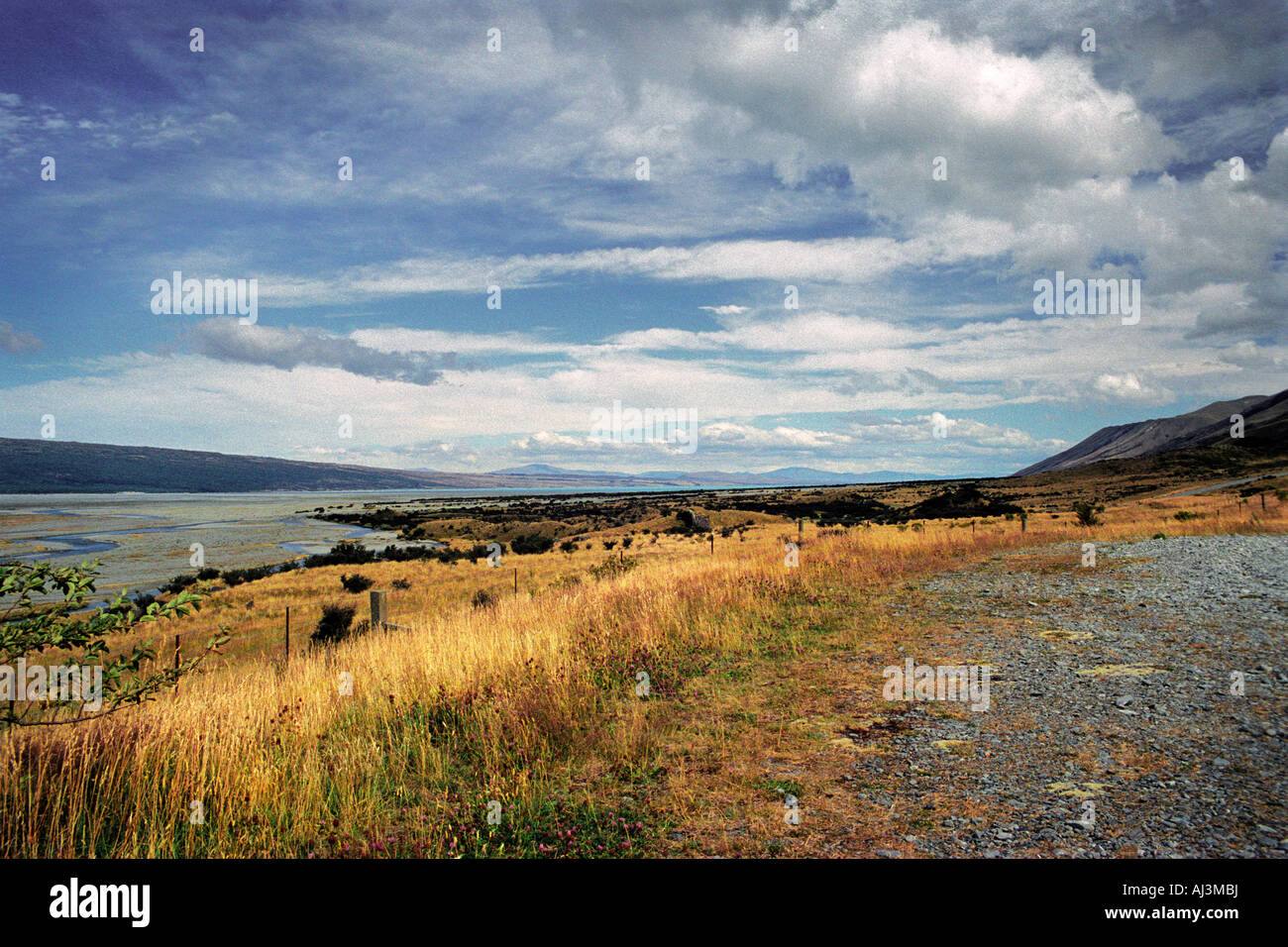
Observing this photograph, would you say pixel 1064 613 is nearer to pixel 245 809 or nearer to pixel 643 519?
pixel 245 809

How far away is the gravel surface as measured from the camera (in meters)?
4.47

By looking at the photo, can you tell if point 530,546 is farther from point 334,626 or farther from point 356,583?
point 334,626

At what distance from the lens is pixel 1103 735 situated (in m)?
6.24

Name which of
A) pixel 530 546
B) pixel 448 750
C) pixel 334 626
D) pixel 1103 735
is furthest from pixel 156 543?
pixel 1103 735

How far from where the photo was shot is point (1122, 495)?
6788 centimetres

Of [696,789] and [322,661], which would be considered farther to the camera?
[322,661]

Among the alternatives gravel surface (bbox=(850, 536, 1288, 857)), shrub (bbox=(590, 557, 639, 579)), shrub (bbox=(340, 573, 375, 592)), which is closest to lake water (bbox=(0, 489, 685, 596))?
shrub (bbox=(340, 573, 375, 592))

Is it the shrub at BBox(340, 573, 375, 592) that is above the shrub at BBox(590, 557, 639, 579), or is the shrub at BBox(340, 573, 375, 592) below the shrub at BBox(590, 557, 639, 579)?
below

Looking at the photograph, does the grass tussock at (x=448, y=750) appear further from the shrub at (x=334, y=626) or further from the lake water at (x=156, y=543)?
the lake water at (x=156, y=543)

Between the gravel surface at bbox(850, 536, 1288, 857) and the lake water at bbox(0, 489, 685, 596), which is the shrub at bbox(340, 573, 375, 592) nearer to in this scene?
the lake water at bbox(0, 489, 685, 596)

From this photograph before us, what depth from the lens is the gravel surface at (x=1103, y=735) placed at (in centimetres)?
447
